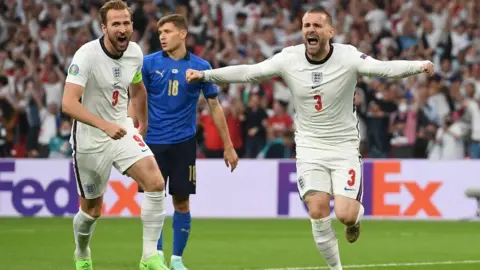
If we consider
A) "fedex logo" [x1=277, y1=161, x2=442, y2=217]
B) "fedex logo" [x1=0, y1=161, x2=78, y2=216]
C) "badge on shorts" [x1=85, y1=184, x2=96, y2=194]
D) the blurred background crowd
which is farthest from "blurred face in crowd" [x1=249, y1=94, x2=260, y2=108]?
"badge on shorts" [x1=85, y1=184, x2=96, y2=194]

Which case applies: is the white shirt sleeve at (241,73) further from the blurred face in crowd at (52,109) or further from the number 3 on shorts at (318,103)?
the blurred face in crowd at (52,109)

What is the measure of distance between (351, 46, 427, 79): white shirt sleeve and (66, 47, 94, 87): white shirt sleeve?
237 centimetres

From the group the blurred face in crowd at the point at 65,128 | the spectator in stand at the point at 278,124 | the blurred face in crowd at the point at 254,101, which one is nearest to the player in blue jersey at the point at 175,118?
the spectator in stand at the point at 278,124

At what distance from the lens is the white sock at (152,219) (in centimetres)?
1007

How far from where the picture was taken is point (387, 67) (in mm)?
9328

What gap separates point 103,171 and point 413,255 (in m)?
4.50

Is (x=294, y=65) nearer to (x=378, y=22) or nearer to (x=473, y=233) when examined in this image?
(x=473, y=233)

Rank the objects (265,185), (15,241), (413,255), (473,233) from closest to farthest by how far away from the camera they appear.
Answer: (413,255)
(15,241)
(473,233)
(265,185)

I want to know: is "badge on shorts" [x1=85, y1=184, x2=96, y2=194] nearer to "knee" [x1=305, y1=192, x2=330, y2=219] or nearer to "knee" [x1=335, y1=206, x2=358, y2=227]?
"knee" [x1=305, y1=192, x2=330, y2=219]

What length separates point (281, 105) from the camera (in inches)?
819

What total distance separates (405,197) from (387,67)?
10165mm

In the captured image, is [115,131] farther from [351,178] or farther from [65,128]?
[65,128]

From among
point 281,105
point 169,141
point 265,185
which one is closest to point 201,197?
point 265,185

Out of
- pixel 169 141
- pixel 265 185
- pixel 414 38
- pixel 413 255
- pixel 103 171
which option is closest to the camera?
pixel 103 171
